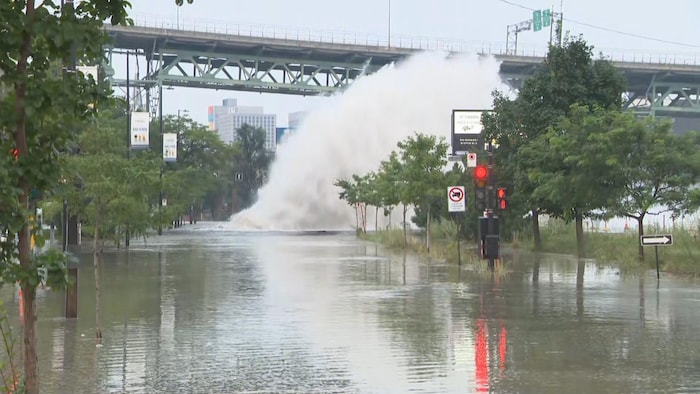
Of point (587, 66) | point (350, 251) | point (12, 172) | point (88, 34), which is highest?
point (587, 66)

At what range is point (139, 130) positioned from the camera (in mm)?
44031

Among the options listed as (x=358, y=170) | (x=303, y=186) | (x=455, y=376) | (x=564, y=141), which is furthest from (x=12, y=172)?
(x=303, y=186)

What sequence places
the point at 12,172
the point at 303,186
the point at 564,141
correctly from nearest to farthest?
1. the point at 12,172
2. the point at 564,141
3. the point at 303,186

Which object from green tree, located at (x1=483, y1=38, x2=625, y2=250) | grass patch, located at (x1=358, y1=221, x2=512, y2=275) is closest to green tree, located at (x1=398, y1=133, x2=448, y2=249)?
grass patch, located at (x1=358, y1=221, x2=512, y2=275)

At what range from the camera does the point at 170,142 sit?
57875 millimetres

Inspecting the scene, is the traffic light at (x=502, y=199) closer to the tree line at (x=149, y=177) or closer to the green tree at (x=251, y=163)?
the tree line at (x=149, y=177)

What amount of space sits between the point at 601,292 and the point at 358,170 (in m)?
49.9

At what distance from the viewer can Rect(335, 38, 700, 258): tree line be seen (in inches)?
1046

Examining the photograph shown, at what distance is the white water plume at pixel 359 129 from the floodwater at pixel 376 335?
41.9m

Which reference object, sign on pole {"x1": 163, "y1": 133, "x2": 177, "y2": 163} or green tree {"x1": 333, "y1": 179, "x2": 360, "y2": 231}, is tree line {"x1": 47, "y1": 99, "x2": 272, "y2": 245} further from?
green tree {"x1": 333, "y1": 179, "x2": 360, "y2": 231}

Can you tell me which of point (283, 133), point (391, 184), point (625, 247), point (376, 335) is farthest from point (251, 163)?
point (376, 335)

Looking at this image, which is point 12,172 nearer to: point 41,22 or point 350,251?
point 41,22

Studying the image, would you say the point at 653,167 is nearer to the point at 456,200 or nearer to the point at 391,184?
the point at 456,200

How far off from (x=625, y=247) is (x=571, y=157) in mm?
5102
